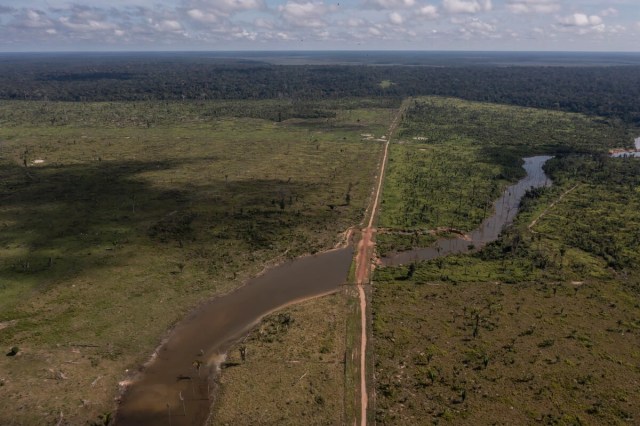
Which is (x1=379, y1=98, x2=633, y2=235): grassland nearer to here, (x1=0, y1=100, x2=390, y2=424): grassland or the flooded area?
the flooded area

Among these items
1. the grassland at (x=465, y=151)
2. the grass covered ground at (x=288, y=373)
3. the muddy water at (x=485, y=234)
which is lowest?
the grass covered ground at (x=288, y=373)

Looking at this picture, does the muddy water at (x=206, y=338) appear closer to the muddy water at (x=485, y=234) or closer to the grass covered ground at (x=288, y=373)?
the grass covered ground at (x=288, y=373)

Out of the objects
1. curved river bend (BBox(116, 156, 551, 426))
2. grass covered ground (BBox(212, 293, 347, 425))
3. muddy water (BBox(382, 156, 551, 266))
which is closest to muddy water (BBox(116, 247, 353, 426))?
curved river bend (BBox(116, 156, 551, 426))

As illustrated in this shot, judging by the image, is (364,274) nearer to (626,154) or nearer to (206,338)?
(206,338)

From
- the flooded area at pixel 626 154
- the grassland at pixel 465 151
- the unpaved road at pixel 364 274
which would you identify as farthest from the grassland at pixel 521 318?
the flooded area at pixel 626 154

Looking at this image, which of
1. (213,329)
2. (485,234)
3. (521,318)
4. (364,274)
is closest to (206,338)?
(213,329)
